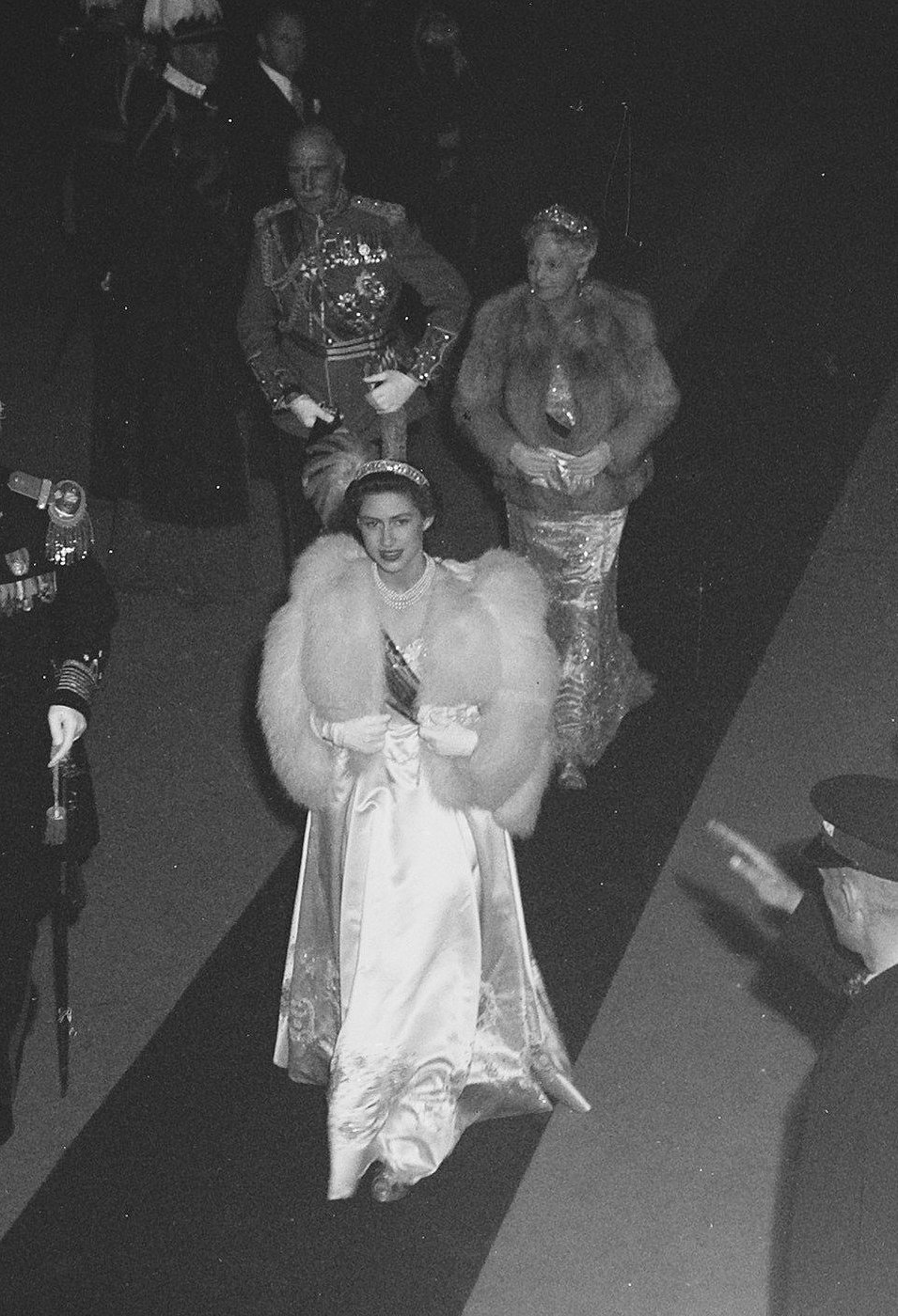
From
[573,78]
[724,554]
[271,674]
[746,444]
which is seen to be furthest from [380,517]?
[573,78]

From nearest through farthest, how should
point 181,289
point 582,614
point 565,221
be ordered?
point 565,221
point 582,614
point 181,289

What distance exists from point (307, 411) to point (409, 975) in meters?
2.07

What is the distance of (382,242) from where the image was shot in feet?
18.1

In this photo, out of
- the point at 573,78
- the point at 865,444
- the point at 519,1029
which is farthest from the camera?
the point at 573,78

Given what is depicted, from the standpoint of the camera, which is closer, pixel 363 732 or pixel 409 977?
pixel 363 732

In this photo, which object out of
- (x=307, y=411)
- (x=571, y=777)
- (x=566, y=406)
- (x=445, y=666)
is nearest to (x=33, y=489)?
(x=445, y=666)

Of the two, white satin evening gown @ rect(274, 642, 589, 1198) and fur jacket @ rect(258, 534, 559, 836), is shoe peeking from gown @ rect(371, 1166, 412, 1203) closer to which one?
white satin evening gown @ rect(274, 642, 589, 1198)

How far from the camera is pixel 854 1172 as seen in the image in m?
2.71

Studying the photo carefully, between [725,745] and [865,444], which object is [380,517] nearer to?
[725,745]

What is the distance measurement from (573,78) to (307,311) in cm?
727

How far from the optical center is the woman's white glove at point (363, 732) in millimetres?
4012

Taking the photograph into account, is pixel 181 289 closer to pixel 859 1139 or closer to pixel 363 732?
pixel 363 732

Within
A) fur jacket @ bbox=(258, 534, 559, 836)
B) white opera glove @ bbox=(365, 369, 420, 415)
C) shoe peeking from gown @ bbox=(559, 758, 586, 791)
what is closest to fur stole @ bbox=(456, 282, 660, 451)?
white opera glove @ bbox=(365, 369, 420, 415)

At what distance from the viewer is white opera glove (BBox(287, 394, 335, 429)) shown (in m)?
5.58
